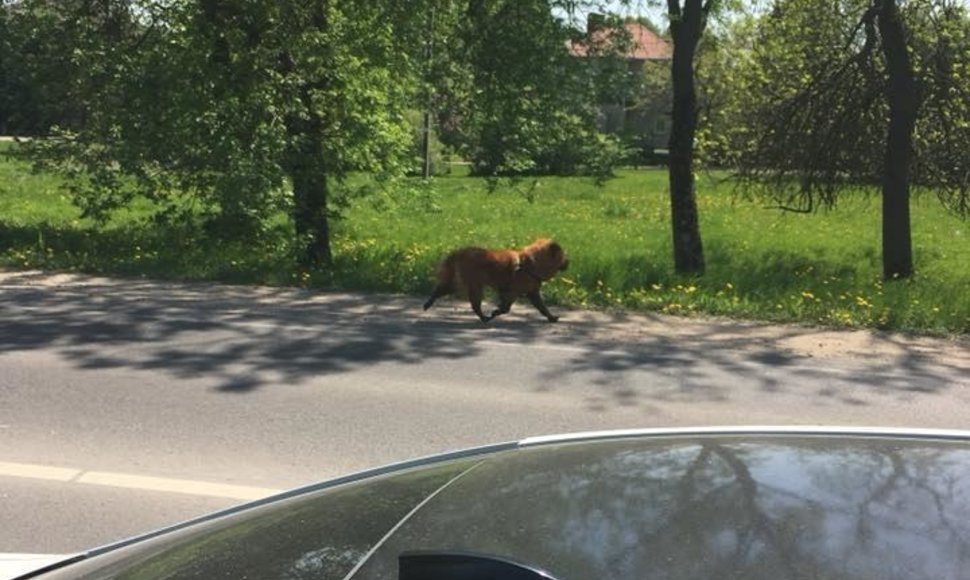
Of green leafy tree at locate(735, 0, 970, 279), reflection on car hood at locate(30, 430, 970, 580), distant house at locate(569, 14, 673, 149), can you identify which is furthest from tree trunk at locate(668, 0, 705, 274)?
reflection on car hood at locate(30, 430, 970, 580)

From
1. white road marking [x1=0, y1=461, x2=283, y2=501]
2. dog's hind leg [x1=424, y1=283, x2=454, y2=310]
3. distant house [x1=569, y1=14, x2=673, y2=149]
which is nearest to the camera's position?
white road marking [x1=0, y1=461, x2=283, y2=501]

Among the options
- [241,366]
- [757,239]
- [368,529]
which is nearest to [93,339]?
[241,366]

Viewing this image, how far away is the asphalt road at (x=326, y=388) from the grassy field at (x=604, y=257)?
1.13 meters

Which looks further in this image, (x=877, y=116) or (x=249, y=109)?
(x=877, y=116)

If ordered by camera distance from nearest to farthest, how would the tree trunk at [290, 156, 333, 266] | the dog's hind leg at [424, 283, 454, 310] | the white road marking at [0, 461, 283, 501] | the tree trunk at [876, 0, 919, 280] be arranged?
the white road marking at [0, 461, 283, 501], the dog's hind leg at [424, 283, 454, 310], the tree trunk at [290, 156, 333, 266], the tree trunk at [876, 0, 919, 280]

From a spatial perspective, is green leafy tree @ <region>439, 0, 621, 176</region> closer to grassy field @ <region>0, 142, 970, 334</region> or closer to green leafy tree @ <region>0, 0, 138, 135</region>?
grassy field @ <region>0, 142, 970, 334</region>

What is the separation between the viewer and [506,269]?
9.93 metres

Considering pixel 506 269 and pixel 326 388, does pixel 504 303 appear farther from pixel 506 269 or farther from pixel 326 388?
pixel 326 388

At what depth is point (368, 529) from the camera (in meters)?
1.91

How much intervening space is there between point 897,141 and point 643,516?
568 inches

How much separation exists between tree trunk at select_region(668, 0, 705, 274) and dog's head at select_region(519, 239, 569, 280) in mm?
4814

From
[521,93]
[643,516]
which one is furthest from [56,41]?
[643,516]

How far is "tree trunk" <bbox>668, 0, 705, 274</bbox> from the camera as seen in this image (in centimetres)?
1421

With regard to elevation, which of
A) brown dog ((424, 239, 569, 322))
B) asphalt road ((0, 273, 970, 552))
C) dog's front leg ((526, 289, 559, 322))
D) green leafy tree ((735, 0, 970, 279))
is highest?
green leafy tree ((735, 0, 970, 279))
